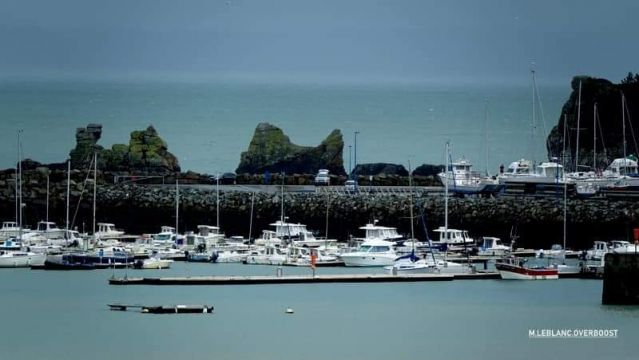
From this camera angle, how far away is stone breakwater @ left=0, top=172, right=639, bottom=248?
55125mm

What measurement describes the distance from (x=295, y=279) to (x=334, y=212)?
11771 millimetres

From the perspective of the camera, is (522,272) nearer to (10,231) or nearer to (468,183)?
(10,231)

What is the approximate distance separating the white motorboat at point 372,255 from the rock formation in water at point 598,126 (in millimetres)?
17257

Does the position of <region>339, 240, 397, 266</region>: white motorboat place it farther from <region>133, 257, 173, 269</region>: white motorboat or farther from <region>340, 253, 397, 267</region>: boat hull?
<region>133, 257, 173, 269</region>: white motorboat

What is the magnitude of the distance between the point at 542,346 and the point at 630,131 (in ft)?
104

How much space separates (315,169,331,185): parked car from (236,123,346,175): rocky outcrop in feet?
14.4

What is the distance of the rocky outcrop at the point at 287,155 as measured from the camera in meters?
71.9

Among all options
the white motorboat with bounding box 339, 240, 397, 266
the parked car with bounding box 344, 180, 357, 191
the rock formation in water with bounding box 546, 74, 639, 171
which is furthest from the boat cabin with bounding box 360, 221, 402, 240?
the rock formation in water with bounding box 546, 74, 639, 171

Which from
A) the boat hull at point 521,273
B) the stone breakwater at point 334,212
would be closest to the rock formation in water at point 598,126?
the stone breakwater at point 334,212

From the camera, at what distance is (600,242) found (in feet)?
169

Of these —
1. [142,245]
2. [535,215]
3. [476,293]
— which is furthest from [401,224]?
[476,293]

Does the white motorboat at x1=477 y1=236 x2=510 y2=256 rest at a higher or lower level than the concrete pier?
higher

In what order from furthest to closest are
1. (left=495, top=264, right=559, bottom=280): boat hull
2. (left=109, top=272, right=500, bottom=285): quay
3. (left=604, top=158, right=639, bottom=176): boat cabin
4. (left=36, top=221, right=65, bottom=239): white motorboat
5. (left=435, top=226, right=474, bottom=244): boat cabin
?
(left=604, top=158, right=639, bottom=176): boat cabin < (left=36, top=221, right=65, bottom=239): white motorboat < (left=435, top=226, right=474, bottom=244): boat cabin < (left=495, top=264, right=559, bottom=280): boat hull < (left=109, top=272, right=500, bottom=285): quay

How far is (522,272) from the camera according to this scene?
46.7m
